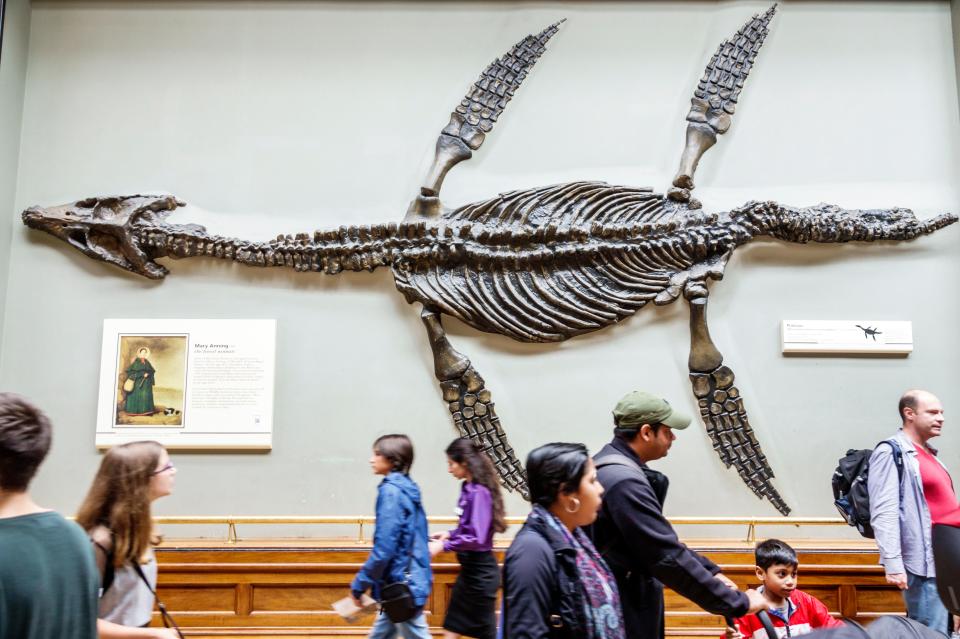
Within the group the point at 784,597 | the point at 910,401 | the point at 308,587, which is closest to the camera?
the point at 784,597

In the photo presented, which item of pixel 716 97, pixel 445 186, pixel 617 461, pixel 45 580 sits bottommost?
pixel 45 580

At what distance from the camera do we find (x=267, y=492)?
217 inches

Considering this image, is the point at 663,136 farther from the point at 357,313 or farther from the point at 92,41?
the point at 92,41

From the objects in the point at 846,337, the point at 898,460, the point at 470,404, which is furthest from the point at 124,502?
the point at 846,337

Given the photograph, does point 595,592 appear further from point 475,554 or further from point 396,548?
point 475,554

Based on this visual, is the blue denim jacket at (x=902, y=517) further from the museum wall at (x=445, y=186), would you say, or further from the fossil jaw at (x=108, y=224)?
the fossil jaw at (x=108, y=224)

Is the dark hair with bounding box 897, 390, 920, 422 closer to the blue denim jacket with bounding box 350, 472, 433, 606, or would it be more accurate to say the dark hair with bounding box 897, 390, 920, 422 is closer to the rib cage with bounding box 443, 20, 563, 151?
the blue denim jacket with bounding box 350, 472, 433, 606

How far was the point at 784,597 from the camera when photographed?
3.68 metres

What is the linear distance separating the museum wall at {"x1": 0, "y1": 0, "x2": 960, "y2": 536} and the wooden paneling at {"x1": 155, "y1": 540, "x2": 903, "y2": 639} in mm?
458

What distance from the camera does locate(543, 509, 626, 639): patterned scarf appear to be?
206 centimetres

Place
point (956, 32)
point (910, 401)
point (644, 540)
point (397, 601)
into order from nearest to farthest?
point (644, 540)
point (397, 601)
point (910, 401)
point (956, 32)

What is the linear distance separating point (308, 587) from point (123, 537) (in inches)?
114

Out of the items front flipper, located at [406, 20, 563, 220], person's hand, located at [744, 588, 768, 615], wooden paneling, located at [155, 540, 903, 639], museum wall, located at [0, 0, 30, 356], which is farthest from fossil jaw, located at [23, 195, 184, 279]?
person's hand, located at [744, 588, 768, 615]

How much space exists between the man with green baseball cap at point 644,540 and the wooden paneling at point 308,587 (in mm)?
2428
